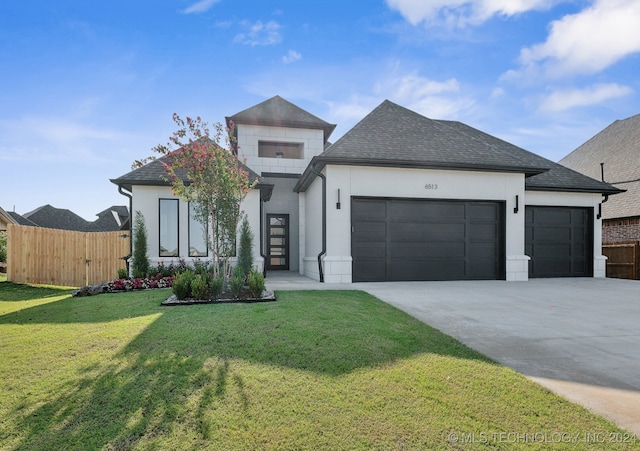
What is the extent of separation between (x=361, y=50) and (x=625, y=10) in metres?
6.85

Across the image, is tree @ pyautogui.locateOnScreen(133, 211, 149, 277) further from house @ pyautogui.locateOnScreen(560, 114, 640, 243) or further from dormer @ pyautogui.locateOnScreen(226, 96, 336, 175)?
house @ pyautogui.locateOnScreen(560, 114, 640, 243)

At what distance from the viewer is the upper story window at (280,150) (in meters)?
14.8

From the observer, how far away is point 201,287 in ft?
22.0

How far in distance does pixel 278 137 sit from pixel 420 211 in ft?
24.3

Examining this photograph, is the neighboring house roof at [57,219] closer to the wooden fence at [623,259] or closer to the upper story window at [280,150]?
the upper story window at [280,150]

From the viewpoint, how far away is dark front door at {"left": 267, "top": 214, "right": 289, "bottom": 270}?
14.8 metres

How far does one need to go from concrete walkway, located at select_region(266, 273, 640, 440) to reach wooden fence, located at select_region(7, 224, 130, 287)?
335 inches

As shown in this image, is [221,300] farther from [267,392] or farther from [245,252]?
[267,392]

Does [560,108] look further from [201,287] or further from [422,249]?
[201,287]

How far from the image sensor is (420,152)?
10.3 m

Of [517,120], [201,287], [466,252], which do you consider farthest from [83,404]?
[517,120]

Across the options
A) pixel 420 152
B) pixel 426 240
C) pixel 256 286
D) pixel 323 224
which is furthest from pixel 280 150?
pixel 256 286

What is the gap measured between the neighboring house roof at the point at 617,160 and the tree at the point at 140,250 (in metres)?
18.4

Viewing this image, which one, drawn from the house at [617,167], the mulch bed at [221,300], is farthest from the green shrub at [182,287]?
the house at [617,167]
